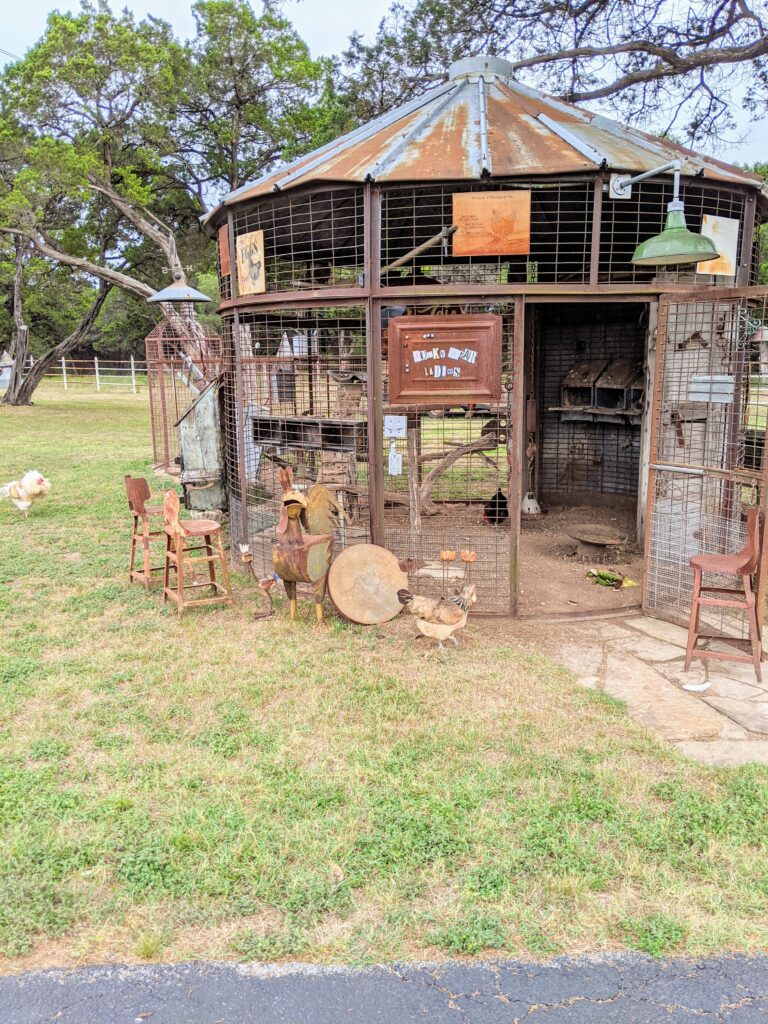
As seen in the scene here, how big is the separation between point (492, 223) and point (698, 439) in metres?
2.78

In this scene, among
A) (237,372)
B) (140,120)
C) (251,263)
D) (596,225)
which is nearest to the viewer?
(596,225)

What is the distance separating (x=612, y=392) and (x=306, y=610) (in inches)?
220

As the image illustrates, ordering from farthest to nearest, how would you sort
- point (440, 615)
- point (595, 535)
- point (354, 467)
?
point (354, 467) → point (595, 535) → point (440, 615)

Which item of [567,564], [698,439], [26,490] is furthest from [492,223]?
[26,490]

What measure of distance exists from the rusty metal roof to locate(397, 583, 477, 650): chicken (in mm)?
3117

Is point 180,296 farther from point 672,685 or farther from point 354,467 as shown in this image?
point 672,685

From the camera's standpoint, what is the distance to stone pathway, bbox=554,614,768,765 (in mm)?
4348

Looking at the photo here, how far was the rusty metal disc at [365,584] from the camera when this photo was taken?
6109mm

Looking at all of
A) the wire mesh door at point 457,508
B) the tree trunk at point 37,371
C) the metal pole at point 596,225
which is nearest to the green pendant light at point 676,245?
the metal pole at point 596,225

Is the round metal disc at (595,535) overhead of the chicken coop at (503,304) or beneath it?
beneath

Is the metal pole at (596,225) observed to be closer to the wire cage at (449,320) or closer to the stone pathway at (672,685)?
the wire cage at (449,320)

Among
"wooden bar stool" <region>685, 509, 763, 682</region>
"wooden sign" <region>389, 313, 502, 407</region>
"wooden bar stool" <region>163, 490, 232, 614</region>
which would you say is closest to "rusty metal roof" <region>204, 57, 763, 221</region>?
"wooden sign" <region>389, 313, 502, 407</region>

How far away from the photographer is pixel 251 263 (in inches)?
267

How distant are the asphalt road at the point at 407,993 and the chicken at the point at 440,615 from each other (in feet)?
9.50
